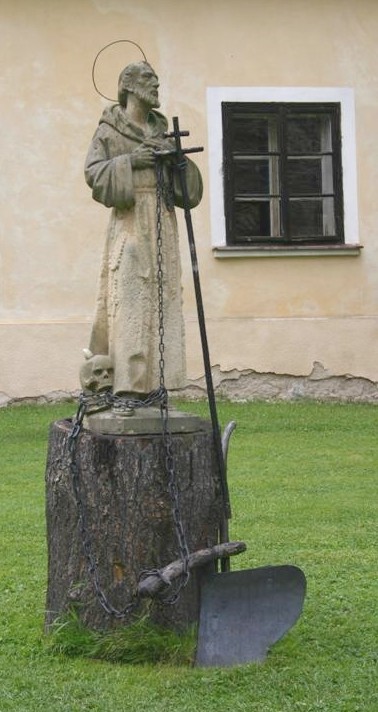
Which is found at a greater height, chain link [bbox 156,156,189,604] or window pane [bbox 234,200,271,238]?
window pane [bbox 234,200,271,238]

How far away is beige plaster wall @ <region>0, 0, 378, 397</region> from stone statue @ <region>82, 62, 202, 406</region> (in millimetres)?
8275

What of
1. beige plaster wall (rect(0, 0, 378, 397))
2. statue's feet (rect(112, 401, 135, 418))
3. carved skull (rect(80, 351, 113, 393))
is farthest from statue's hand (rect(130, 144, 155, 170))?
beige plaster wall (rect(0, 0, 378, 397))

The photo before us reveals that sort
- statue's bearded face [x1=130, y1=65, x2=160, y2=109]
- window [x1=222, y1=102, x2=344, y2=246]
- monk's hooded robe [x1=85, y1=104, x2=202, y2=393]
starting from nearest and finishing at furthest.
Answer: monk's hooded robe [x1=85, y1=104, x2=202, y2=393] → statue's bearded face [x1=130, y1=65, x2=160, y2=109] → window [x1=222, y1=102, x2=344, y2=246]

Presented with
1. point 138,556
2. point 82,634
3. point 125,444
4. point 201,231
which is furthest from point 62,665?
point 201,231

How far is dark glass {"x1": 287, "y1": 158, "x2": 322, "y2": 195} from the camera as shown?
593 inches

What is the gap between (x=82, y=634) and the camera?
5.81 m

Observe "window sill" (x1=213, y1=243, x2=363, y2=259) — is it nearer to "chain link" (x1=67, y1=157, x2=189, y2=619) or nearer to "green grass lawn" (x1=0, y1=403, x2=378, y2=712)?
"green grass lawn" (x1=0, y1=403, x2=378, y2=712)

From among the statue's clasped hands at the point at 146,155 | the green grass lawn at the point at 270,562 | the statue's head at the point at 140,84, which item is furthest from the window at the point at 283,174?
the statue's clasped hands at the point at 146,155

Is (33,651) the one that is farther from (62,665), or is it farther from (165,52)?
(165,52)

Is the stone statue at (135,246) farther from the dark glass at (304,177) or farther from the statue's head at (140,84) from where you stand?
the dark glass at (304,177)

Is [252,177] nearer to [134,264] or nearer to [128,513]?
[134,264]

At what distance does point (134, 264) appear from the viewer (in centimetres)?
595

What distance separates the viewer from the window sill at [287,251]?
48.3ft

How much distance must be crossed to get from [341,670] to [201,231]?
9542mm
